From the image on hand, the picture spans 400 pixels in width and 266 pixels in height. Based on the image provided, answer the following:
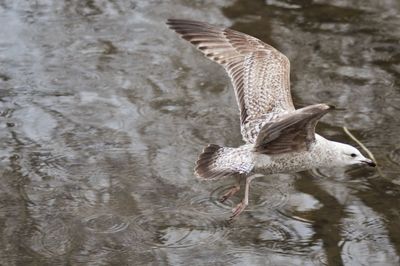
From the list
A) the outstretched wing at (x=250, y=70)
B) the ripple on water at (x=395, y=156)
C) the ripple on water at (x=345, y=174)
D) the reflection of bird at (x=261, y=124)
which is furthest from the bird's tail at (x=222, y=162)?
the ripple on water at (x=395, y=156)

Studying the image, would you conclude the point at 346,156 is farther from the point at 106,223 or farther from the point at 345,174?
the point at 106,223

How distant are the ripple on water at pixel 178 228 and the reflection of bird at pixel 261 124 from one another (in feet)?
0.97

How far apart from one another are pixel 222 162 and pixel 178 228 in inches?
31.2

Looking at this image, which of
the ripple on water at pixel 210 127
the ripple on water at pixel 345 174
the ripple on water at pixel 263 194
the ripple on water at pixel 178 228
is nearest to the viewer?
the ripple on water at pixel 178 228

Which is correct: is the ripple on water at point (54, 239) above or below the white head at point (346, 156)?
below

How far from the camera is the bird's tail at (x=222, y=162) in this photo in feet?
19.0

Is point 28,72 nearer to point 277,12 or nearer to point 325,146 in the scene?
point 277,12

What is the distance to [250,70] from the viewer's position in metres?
6.71

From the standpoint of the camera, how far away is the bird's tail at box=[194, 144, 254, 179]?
5.80 meters

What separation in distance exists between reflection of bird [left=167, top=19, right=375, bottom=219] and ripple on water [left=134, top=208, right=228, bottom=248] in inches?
11.7

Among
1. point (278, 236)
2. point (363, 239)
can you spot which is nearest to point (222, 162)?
point (278, 236)

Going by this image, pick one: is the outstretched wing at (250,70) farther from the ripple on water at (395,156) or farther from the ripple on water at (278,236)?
the ripple on water at (395,156)

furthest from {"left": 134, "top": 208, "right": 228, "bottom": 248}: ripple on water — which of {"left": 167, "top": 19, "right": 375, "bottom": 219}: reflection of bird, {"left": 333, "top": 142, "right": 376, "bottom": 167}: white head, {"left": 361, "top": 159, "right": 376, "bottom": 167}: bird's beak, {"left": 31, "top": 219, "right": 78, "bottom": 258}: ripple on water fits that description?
{"left": 361, "top": 159, "right": 376, "bottom": 167}: bird's beak

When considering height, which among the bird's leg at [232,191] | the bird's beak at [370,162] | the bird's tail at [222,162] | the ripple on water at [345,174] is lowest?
the ripple on water at [345,174]
